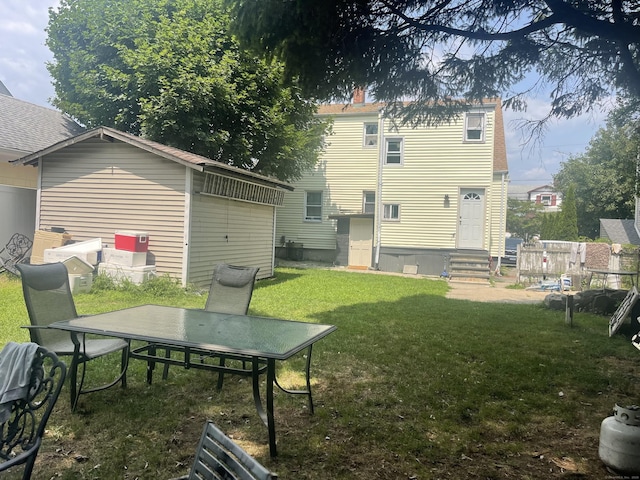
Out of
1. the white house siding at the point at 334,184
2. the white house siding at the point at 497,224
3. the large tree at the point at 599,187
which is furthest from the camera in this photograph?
the large tree at the point at 599,187

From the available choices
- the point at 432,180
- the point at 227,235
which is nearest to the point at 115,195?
the point at 227,235

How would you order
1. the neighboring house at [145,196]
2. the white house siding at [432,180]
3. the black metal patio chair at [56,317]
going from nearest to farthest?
the black metal patio chair at [56,317] < the neighboring house at [145,196] < the white house siding at [432,180]

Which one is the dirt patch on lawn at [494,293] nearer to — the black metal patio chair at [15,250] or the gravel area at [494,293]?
the gravel area at [494,293]

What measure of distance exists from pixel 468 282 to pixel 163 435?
13378 mm

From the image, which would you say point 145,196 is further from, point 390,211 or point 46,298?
point 390,211

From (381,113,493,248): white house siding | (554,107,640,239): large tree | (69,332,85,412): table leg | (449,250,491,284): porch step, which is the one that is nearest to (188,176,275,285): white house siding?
(381,113,493,248): white house siding

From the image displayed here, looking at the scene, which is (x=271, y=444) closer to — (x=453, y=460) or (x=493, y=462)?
(x=453, y=460)

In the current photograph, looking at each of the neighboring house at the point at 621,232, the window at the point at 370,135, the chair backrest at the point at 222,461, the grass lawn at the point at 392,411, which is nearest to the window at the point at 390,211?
the window at the point at 370,135

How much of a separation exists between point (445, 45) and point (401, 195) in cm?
1320

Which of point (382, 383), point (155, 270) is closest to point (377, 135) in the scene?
point (155, 270)

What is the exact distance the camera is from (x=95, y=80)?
613 inches

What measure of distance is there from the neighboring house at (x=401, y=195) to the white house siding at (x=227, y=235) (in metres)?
5.71

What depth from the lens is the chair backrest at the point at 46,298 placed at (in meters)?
3.91

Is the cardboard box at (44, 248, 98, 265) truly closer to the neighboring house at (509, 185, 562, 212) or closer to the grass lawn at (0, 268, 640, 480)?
the grass lawn at (0, 268, 640, 480)
